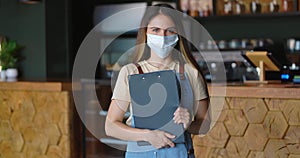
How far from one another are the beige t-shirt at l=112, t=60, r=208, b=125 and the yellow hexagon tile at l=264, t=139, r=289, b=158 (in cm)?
191

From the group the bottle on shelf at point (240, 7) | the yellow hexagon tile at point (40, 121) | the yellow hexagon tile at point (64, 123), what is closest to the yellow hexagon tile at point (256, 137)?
the yellow hexagon tile at point (64, 123)

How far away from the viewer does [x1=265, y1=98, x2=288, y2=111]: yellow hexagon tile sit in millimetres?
3502

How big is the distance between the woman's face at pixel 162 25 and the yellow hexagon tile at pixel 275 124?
194 cm

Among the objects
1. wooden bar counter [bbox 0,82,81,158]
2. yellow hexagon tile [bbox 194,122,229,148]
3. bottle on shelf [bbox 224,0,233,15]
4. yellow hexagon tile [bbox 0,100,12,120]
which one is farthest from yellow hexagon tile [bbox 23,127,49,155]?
bottle on shelf [bbox 224,0,233,15]

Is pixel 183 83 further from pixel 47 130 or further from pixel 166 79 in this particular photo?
pixel 47 130

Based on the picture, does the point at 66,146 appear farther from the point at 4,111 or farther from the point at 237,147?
the point at 237,147

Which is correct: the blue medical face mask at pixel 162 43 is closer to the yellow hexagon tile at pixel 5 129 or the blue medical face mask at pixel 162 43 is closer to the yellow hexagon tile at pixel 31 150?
the yellow hexagon tile at pixel 31 150

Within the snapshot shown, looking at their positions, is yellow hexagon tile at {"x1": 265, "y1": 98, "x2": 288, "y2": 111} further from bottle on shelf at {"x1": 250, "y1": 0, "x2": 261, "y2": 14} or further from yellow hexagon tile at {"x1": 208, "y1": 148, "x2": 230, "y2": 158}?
bottle on shelf at {"x1": 250, "y1": 0, "x2": 261, "y2": 14}

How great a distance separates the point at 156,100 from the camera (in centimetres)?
171

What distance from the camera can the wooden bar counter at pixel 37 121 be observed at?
4402 millimetres

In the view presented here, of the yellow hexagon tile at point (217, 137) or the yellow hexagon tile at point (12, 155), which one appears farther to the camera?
the yellow hexagon tile at point (12, 155)

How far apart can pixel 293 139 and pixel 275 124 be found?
6.1 inches

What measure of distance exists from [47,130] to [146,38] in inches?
112

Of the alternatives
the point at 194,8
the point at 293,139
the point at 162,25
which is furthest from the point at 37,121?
the point at 162,25
